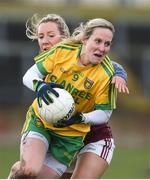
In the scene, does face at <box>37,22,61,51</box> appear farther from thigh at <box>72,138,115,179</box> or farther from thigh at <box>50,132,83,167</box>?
thigh at <box>72,138,115,179</box>

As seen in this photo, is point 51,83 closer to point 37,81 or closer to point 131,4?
point 37,81

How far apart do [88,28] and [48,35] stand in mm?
839

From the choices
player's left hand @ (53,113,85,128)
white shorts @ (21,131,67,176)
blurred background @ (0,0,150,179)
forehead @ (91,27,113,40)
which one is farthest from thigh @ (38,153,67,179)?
blurred background @ (0,0,150,179)


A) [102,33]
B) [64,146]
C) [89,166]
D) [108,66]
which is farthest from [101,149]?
[102,33]

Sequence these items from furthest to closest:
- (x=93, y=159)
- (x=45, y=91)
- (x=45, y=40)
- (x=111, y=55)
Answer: (x=111, y=55) < (x=45, y=40) < (x=93, y=159) < (x=45, y=91)

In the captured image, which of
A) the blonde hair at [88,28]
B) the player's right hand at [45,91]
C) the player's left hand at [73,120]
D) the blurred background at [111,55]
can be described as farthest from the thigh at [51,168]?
the blurred background at [111,55]

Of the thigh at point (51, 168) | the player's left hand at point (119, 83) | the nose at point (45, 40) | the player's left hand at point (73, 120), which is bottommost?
the thigh at point (51, 168)

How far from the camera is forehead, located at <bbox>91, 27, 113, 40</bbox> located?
8578 millimetres

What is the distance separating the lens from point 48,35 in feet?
31.0

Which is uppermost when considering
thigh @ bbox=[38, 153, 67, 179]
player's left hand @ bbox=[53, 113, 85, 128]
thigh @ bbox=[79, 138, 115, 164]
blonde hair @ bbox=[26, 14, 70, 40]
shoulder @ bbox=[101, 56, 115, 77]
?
blonde hair @ bbox=[26, 14, 70, 40]

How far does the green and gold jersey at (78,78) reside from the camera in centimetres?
866

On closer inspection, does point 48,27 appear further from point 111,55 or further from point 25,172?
point 111,55

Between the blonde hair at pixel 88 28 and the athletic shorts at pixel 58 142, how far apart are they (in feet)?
2.88

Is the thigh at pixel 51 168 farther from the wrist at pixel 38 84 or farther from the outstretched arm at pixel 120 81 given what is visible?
the outstretched arm at pixel 120 81
